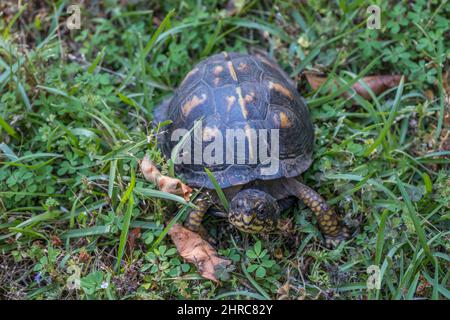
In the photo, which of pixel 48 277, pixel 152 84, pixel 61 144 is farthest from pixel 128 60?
pixel 48 277

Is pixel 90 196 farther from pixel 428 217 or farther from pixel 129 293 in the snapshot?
pixel 428 217

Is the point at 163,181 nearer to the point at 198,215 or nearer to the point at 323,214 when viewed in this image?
the point at 198,215

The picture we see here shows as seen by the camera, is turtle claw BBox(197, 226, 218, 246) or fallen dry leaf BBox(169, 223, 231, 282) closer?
fallen dry leaf BBox(169, 223, 231, 282)

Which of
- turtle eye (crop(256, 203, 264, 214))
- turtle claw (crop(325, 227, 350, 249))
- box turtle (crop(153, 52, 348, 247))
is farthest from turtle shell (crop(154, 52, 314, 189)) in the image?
turtle claw (crop(325, 227, 350, 249))

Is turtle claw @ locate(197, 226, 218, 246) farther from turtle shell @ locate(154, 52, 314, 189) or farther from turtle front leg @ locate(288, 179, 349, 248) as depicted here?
turtle front leg @ locate(288, 179, 349, 248)

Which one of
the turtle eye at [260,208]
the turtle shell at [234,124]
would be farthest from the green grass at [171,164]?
the turtle eye at [260,208]

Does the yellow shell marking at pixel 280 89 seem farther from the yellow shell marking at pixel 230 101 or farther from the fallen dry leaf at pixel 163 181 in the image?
the fallen dry leaf at pixel 163 181
